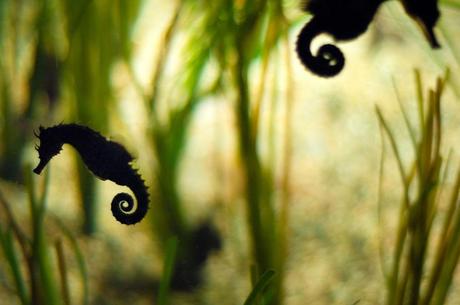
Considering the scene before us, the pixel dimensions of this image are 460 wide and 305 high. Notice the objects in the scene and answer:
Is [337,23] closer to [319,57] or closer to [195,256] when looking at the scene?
[319,57]

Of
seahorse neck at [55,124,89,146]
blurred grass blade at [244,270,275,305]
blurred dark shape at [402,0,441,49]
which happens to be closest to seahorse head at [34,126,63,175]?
seahorse neck at [55,124,89,146]

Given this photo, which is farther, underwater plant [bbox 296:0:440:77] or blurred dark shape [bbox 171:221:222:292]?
blurred dark shape [bbox 171:221:222:292]

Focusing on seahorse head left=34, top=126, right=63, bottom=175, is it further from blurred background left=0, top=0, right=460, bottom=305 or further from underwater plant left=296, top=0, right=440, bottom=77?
underwater plant left=296, top=0, right=440, bottom=77

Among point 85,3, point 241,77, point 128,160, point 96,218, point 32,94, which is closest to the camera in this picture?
point 128,160

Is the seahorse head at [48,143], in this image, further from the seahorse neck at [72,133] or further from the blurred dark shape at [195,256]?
the blurred dark shape at [195,256]

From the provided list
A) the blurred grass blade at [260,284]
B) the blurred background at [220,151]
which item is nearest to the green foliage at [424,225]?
the blurred background at [220,151]

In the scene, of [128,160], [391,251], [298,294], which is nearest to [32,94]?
[128,160]

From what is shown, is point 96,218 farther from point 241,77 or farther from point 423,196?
point 423,196

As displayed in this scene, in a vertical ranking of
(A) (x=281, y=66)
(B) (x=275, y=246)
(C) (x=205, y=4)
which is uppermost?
(C) (x=205, y=4)
